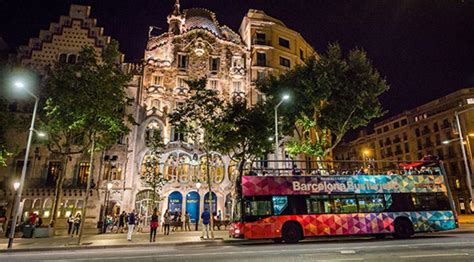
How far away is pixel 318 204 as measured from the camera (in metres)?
16.4

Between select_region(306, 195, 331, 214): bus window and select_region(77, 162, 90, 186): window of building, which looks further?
select_region(77, 162, 90, 186): window of building

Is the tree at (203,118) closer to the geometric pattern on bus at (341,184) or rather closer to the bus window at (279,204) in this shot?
the geometric pattern on bus at (341,184)

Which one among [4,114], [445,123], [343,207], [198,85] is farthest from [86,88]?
[445,123]

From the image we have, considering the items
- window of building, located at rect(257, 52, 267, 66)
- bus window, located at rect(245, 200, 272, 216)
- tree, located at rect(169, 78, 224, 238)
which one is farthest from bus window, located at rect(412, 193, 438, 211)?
window of building, located at rect(257, 52, 267, 66)

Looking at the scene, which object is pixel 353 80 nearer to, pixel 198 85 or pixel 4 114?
pixel 198 85

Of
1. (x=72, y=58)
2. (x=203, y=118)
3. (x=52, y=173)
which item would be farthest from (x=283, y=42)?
(x=52, y=173)

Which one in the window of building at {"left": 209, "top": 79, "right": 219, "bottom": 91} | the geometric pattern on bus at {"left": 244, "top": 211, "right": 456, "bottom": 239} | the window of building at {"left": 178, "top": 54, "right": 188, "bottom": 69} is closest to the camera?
the geometric pattern on bus at {"left": 244, "top": 211, "right": 456, "bottom": 239}

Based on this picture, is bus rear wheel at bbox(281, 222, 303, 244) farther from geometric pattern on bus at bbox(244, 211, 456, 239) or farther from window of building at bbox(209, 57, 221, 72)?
window of building at bbox(209, 57, 221, 72)

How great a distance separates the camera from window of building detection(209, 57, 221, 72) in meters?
39.2

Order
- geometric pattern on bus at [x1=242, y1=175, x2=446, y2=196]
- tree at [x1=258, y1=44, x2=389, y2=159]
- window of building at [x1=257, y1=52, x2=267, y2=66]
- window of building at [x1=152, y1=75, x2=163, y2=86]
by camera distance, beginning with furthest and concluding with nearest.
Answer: window of building at [x1=257, y1=52, x2=267, y2=66]
window of building at [x1=152, y1=75, x2=163, y2=86]
tree at [x1=258, y1=44, x2=389, y2=159]
geometric pattern on bus at [x1=242, y1=175, x2=446, y2=196]

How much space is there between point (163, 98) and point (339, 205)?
26.4m

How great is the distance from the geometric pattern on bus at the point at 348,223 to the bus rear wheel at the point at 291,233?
0.28m

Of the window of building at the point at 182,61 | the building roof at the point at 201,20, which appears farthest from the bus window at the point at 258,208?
the building roof at the point at 201,20

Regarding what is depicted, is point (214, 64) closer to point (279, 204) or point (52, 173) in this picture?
point (52, 173)
